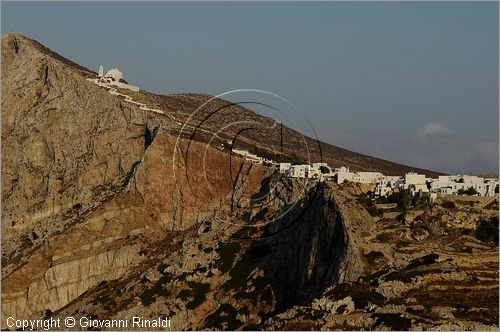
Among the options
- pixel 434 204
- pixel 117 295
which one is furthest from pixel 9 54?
pixel 434 204

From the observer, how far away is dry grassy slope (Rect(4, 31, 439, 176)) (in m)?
159

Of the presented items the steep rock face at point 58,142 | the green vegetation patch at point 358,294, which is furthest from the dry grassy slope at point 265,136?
the green vegetation patch at point 358,294

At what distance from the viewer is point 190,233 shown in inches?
5197

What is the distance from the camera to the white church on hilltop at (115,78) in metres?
159

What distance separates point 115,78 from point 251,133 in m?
17.7

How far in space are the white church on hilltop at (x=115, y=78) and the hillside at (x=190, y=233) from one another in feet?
8.09

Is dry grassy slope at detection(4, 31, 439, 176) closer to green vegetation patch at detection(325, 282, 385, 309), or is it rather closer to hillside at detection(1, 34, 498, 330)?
hillside at detection(1, 34, 498, 330)

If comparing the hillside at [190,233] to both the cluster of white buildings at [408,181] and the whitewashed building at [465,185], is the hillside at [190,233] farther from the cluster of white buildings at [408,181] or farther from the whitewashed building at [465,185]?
the whitewashed building at [465,185]

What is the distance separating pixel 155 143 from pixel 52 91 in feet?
59.4

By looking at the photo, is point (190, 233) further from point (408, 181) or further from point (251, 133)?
point (251, 133)

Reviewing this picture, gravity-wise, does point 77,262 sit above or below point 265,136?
below

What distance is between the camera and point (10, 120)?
151375 mm

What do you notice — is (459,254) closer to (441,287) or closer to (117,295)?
(441,287)

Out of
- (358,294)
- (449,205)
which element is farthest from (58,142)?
(358,294)
